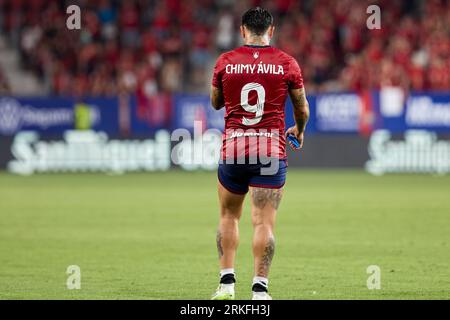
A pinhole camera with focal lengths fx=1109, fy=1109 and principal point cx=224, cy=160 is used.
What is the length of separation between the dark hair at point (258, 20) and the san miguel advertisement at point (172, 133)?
59.8 feet

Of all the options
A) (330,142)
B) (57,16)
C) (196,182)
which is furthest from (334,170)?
(57,16)

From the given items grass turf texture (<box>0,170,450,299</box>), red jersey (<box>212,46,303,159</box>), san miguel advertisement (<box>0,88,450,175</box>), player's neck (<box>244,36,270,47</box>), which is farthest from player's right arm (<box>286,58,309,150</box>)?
san miguel advertisement (<box>0,88,450,175</box>)

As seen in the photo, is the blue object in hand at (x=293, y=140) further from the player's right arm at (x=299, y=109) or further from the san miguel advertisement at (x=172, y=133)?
the san miguel advertisement at (x=172, y=133)

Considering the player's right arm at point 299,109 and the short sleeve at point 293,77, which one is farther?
the player's right arm at point 299,109

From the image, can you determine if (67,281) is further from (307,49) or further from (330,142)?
(307,49)

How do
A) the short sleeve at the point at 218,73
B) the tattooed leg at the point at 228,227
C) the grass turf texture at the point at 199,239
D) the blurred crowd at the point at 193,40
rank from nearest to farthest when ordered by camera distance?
the short sleeve at the point at 218,73, the tattooed leg at the point at 228,227, the grass turf texture at the point at 199,239, the blurred crowd at the point at 193,40

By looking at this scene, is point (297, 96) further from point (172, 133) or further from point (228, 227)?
point (172, 133)

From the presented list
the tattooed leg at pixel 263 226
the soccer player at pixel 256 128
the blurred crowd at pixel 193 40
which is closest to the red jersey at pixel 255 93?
the soccer player at pixel 256 128

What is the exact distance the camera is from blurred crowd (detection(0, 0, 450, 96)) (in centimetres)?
2992

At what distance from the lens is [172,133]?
28672 mm

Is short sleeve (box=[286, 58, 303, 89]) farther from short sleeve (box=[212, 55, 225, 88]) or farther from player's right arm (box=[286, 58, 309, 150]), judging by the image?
short sleeve (box=[212, 55, 225, 88])

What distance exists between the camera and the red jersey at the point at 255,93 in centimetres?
952

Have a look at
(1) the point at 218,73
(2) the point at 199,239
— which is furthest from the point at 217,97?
(2) the point at 199,239

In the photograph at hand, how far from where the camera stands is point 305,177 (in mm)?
26750
